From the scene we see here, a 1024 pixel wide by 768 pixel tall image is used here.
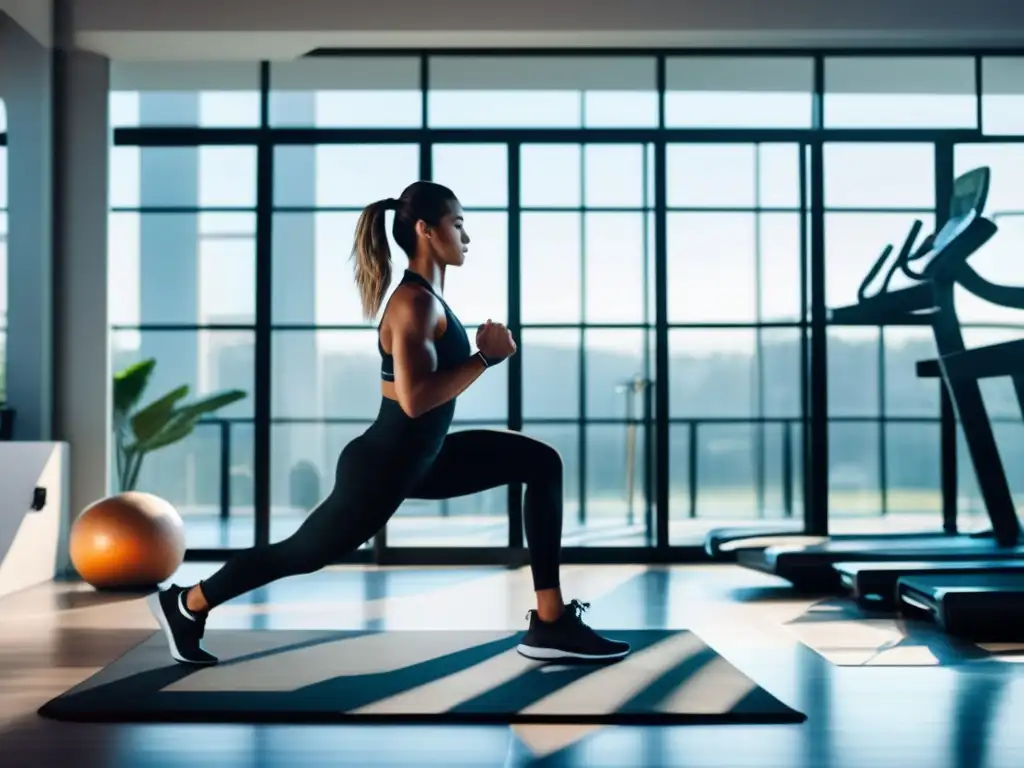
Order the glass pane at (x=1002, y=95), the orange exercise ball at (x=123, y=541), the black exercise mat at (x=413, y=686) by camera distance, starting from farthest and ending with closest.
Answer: the glass pane at (x=1002, y=95) → the orange exercise ball at (x=123, y=541) → the black exercise mat at (x=413, y=686)

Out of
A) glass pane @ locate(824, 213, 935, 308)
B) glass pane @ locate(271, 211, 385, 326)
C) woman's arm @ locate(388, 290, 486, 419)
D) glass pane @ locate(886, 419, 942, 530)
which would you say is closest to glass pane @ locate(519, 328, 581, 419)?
glass pane @ locate(271, 211, 385, 326)

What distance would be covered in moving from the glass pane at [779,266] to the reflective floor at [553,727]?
1.91 meters

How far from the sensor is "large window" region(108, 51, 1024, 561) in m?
5.72

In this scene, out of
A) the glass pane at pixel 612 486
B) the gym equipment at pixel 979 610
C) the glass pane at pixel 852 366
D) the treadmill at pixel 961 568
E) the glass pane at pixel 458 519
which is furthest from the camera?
the glass pane at pixel 852 366

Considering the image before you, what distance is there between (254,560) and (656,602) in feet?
6.39

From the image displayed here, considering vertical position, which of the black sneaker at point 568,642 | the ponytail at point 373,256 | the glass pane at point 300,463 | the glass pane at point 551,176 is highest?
the glass pane at point 551,176

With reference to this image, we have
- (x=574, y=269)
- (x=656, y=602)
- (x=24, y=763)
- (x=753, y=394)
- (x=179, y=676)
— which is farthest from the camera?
(x=753, y=394)

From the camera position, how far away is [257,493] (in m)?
5.66

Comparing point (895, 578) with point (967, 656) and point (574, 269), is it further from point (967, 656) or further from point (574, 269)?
point (574, 269)

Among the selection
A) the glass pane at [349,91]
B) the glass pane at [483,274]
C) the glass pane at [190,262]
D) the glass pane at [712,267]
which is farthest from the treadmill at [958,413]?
the glass pane at [190,262]

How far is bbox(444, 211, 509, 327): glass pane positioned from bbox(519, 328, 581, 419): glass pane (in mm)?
237

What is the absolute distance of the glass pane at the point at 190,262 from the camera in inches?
236

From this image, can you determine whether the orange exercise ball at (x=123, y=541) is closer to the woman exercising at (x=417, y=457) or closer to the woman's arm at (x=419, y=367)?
the woman exercising at (x=417, y=457)

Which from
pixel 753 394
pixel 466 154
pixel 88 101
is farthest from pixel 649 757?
pixel 753 394
